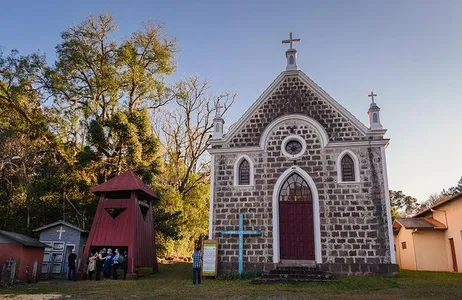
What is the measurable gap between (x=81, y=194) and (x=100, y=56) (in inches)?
406

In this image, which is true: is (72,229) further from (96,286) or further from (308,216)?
(308,216)

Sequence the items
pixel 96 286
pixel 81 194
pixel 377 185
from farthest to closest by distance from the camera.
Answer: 1. pixel 81 194
2. pixel 377 185
3. pixel 96 286

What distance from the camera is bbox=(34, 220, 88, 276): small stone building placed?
1878cm

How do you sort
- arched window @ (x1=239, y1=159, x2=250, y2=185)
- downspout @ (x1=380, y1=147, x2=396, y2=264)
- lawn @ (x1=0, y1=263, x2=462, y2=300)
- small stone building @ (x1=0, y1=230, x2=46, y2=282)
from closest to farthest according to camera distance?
lawn @ (x1=0, y1=263, x2=462, y2=300) < small stone building @ (x1=0, y1=230, x2=46, y2=282) < downspout @ (x1=380, y1=147, x2=396, y2=264) < arched window @ (x1=239, y1=159, x2=250, y2=185)

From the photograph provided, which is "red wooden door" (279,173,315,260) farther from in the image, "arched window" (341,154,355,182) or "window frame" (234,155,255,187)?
"arched window" (341,154,355,182)

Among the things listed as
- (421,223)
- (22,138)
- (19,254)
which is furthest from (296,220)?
(22,138)

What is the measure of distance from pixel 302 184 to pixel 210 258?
5317 mm

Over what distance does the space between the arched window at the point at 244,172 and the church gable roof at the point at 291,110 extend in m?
0.87

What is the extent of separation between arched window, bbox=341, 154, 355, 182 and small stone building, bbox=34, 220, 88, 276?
13.0 m

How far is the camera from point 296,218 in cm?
1716

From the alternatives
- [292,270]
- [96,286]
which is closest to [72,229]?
[96,286]

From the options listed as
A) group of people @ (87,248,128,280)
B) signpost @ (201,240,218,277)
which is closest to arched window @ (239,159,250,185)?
signpost @ (201,240,218,277)

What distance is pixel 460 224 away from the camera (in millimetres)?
20031

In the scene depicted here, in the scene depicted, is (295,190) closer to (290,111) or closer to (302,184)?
(302,184)
